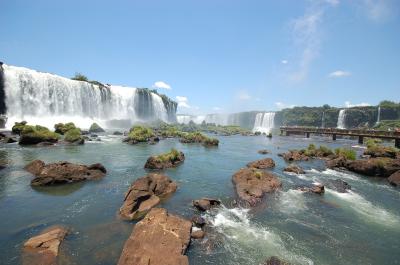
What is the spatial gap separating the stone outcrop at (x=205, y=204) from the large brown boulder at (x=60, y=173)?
358 inches

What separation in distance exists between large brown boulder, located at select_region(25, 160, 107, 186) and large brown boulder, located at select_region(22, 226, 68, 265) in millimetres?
7666

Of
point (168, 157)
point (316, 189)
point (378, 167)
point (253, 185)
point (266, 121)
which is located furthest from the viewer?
point (266, 121)

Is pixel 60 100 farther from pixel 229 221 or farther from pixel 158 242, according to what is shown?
pixel 158 242

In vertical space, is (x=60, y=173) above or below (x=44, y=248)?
above

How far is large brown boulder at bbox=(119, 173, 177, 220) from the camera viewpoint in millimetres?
12736

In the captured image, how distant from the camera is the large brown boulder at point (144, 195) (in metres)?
12.7

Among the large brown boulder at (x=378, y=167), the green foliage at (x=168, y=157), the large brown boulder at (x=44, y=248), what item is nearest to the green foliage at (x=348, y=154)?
the large brown boulder at (x=378, y=167)

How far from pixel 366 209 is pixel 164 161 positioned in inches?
648

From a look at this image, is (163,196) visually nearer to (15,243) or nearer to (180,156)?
(15,243)

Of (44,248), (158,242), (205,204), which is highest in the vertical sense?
(158,242)

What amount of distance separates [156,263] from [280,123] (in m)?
124

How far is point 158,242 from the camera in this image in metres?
9.22

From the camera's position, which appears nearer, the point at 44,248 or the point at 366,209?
the point at 44,248

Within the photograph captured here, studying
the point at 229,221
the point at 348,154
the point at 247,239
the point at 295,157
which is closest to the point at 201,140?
the point at 295,157
